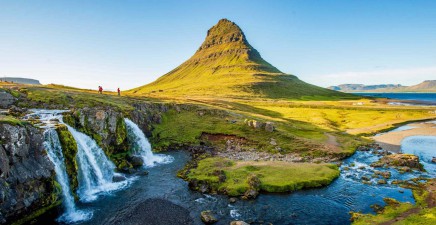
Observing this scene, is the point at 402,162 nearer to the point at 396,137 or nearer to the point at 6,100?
the point at 396,137

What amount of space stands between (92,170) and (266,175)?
101 feet

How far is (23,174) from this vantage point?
3319cm

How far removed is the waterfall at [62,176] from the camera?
35.8 meters

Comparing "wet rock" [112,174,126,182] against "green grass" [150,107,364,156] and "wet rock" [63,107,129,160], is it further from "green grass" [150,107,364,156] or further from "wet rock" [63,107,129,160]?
"green grass" [150,107,364,156]

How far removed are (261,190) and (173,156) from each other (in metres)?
27.7

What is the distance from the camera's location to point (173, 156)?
214 ft

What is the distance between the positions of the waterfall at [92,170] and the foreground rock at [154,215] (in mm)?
8256

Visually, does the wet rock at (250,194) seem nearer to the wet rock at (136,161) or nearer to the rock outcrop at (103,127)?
the wet rock at (136,161)

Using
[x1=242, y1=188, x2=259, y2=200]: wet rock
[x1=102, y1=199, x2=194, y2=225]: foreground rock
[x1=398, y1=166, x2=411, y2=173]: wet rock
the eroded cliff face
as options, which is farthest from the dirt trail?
the eroded cliff face

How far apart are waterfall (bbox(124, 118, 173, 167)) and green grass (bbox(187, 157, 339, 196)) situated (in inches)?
452

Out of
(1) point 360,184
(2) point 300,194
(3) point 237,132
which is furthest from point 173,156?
(1) point 360,184

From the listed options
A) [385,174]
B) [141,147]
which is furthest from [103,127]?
[385,174]

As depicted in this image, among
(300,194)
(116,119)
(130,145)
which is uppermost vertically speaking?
(116,119)

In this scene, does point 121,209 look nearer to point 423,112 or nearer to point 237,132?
point 237,132
